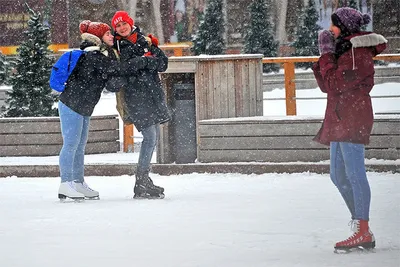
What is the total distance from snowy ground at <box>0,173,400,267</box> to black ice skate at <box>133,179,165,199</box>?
0.11m

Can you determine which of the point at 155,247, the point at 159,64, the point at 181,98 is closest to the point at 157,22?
the point at 181,98

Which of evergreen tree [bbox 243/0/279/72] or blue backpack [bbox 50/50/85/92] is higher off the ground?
blue backpack [bbox 50/50/85/92]

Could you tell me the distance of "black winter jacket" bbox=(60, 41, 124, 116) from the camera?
365 inches

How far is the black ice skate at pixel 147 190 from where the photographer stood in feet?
30.6

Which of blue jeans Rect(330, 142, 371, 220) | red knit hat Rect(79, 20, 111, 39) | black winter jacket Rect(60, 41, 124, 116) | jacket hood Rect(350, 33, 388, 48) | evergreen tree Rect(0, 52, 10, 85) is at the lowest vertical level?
evergreen tree Rect(0, 52, 10, 85)

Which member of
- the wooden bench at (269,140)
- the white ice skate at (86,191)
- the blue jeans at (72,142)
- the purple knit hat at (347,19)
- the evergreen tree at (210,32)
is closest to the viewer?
the purple knit hat at (347,19)

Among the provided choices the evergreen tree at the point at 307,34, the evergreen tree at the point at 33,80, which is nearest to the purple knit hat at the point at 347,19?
Result: the evergreen tree at the point at 33,80

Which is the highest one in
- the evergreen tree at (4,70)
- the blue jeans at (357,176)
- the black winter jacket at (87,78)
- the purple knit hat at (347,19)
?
the purple knit hat at (347,19)

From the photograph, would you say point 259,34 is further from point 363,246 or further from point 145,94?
→ point 363,246

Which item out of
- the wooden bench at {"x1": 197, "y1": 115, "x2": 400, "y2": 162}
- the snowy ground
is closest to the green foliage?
the wooden bench at {"x1": 197, "y1": 115, "x2": 400, "y2": 162}

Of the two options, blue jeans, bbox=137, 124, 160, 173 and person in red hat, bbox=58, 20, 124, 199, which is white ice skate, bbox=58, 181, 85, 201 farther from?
blue jeans, bbox=137, 124, 160, 173

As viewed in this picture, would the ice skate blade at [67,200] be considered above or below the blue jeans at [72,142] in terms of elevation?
below

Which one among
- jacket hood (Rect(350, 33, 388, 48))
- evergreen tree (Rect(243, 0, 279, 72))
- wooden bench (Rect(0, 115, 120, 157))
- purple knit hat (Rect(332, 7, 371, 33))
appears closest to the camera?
jacket hood (Rect(350, 33, 388, 48))

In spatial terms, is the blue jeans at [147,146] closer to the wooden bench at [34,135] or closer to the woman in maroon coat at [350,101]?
the woman in maroon coat at [350,101]
